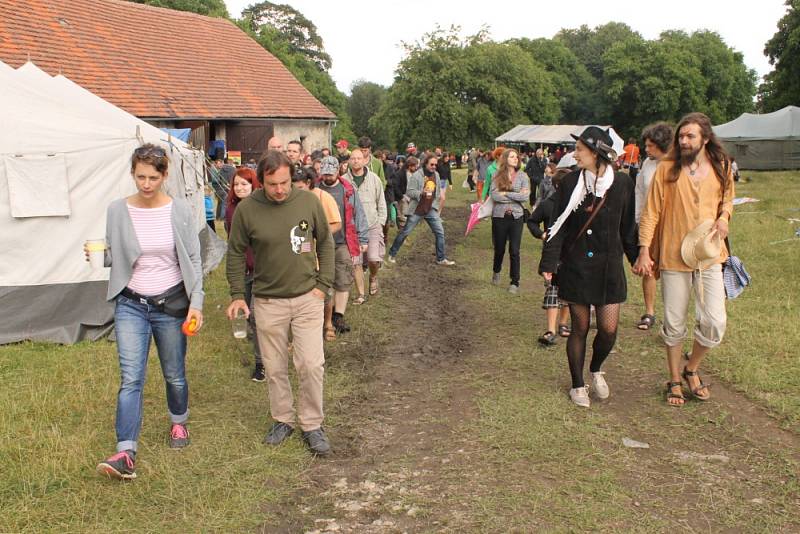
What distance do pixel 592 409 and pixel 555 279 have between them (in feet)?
3.23

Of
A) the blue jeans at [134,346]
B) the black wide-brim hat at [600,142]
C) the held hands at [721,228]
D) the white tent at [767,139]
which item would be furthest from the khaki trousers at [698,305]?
the white tent at [767,139]

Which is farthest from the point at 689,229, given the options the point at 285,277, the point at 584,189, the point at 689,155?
the point at 285,277

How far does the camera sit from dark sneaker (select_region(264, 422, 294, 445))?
184 inches

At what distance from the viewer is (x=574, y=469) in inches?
166

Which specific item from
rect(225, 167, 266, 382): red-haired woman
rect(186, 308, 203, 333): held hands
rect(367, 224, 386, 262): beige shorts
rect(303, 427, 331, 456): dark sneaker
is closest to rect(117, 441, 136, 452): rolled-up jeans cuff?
rect(186, 308, 203, 333): held hands

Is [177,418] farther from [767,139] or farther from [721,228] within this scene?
[767,139]

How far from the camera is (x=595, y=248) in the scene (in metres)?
5.08

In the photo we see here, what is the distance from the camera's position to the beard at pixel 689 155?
499 centimetres

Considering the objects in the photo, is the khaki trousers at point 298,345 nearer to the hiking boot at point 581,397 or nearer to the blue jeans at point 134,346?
the blue jeans at point 134,346

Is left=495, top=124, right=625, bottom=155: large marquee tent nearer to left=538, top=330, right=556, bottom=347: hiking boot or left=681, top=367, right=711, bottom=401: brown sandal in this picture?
left=538, top=330, right=556, bottom=347: hiking boot

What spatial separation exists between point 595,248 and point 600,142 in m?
0.75

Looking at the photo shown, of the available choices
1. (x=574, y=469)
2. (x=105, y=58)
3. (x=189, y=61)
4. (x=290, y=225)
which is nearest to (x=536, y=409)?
(x=574, y=469)

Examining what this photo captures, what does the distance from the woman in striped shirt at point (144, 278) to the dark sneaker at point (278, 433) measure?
85 cm

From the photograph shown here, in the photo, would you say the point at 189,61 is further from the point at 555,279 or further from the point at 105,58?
the point at 555,279
